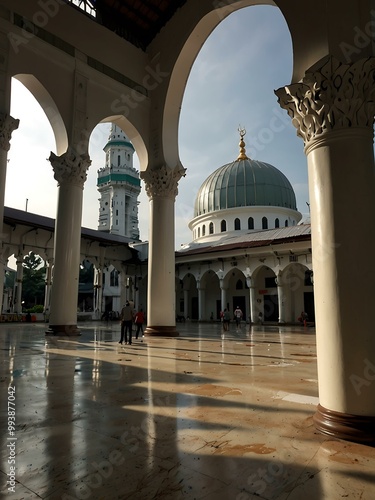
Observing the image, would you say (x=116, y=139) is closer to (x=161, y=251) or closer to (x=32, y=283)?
(x=32, y=283)

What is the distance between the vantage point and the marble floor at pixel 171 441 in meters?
2.50

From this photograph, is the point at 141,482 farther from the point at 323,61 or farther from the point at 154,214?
the point at 154,214

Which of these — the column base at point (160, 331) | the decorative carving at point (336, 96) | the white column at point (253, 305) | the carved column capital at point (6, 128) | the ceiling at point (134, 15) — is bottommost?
the column base at point (160, 331)

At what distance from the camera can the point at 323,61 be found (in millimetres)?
4590

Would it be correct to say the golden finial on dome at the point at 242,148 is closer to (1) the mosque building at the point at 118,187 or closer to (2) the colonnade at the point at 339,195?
(1) the mosque building at the point at 118,187

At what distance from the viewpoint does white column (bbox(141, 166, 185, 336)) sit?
1448 cm

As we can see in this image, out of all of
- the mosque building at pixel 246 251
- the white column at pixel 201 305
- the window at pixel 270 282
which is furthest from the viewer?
the white column at pixel 201 305

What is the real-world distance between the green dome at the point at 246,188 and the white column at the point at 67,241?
103 feet

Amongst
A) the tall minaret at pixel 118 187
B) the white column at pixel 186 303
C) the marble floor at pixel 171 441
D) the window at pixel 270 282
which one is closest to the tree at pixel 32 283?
the tall minaret at pixel 118 187

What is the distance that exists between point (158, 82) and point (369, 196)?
13856 millimetres

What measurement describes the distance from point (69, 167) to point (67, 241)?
2.84 m

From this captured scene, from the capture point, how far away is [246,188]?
44156 mm

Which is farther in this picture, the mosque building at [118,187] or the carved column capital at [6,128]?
the mosque building at [118,187]

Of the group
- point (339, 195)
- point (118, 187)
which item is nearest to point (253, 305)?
point (339, 195)
